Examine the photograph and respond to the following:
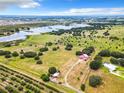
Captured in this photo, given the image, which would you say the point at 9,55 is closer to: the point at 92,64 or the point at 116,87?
the point at 92,64

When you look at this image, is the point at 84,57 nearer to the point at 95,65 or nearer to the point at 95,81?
the point at 95,65

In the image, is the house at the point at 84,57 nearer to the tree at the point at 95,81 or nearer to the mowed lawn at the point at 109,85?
the mowed lawn at the point at 109,85

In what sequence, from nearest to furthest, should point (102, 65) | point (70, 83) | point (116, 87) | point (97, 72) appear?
point (116, 87)
point (70, 83)
point (97, 72)
point (102, 65)

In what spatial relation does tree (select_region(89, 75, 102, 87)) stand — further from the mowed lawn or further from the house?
the house

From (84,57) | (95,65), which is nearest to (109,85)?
(95,65)

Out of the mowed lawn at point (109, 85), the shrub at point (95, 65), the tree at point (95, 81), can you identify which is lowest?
the mowed lawn at point (109, 85)

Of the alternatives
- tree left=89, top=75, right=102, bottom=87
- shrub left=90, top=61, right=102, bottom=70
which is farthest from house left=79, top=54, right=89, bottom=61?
tree left=89, top=75, right=102, bottom=87

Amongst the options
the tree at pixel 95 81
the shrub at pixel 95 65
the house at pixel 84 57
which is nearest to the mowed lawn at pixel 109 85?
the tree at pixel 95 81

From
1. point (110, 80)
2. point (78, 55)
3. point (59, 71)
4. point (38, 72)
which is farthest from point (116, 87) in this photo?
point (78, 55)

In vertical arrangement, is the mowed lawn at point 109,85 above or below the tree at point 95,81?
below

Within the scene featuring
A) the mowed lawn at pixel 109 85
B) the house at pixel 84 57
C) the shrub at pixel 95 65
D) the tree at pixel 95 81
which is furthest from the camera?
the house at pixel 84 57

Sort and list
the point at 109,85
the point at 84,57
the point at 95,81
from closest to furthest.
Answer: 1. the point at 95,81
2. the point at 109,85
3. the point at 84,57
